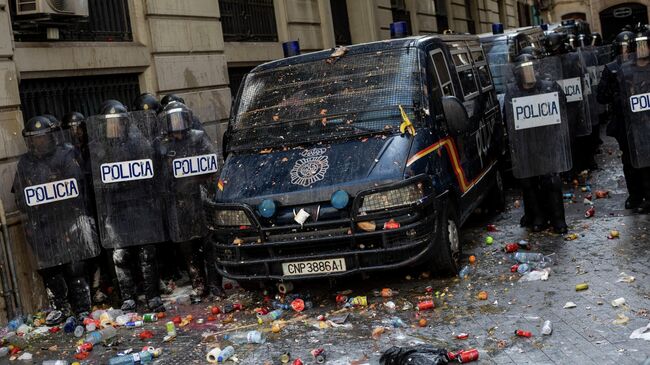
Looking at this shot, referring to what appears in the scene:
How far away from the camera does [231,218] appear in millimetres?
6922

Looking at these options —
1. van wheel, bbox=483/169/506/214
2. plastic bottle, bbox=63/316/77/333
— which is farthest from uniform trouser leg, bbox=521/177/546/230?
plastic bottle, bbox=63/316/77/333

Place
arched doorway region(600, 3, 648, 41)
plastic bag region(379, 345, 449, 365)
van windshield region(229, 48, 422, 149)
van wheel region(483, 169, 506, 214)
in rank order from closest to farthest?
plastic bag region(379, 345, 449, 365), van windshield region(229, 48, 422, 149), van wheel region(483, 169, 506, 214), arched doorway region(600, 3, 648, 41)

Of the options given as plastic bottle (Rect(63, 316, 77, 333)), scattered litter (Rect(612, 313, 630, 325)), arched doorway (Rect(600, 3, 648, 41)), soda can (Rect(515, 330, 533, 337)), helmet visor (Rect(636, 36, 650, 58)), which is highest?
arched doorway (Rect(600, 3, 648, 41))

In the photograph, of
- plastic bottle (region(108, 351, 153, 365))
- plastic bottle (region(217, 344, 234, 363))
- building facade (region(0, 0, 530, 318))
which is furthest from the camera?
building facade (region(0, 0, 530, 318))

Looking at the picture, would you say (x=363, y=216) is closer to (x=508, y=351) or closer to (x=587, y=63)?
(x=508, y=351)

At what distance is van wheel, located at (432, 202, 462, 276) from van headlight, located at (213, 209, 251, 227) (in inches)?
62.9

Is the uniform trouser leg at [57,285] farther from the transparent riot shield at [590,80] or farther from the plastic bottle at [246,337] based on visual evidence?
the transparent riot shield at [590,80]

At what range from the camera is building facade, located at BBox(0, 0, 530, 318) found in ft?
27.2

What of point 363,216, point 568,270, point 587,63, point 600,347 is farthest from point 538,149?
point 587,63

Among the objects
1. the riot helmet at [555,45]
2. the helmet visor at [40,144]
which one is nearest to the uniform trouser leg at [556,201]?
the riot helmet at [555,45]

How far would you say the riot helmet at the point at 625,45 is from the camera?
879 centimetres

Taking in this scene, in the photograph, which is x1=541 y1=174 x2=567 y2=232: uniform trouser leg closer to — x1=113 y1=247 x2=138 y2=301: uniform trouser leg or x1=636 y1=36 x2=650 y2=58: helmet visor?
x1=636 y1=36 x2=650 y2=58: helmet visor

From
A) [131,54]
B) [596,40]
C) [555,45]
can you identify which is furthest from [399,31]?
[596,40]

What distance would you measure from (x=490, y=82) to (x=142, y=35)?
4.64m
